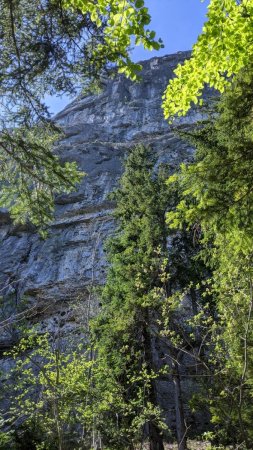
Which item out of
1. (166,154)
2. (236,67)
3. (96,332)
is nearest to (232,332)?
(236,67)

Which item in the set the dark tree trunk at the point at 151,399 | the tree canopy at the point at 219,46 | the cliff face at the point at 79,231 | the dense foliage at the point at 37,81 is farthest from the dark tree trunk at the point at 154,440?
the tree canopy at the point at 219,46

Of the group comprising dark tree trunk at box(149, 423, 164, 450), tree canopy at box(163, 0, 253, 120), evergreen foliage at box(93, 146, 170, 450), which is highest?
tree canopy at box(163, 0, 253, 120)

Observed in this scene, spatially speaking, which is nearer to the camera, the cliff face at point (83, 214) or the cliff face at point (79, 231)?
the cliff face at point (79, 231)

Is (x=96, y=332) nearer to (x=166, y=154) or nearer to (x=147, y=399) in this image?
(x=147, y=399)

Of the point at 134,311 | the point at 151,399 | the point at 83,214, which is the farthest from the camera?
the point at 83,214

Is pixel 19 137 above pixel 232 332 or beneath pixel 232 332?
above

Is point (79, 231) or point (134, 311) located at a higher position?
point (79, 231)

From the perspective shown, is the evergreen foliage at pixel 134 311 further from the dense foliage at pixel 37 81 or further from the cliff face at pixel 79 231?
the dense foliage at pixel 37 81

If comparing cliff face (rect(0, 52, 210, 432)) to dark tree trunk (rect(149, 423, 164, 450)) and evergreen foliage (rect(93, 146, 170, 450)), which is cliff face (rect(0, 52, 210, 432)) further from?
dark tree trunk (rect(149, 423, 164, 450))

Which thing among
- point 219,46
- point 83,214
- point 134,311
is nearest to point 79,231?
point 83,214

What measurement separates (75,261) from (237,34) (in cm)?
2605

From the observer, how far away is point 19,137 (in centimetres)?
521

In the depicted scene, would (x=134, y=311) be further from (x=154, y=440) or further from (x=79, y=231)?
(x=79, y=231)

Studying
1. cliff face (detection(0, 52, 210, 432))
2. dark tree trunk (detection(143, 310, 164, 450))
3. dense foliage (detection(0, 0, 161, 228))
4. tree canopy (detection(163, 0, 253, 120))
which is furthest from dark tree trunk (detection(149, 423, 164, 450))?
tree canopy (detection(163, 0, 253, 120))
